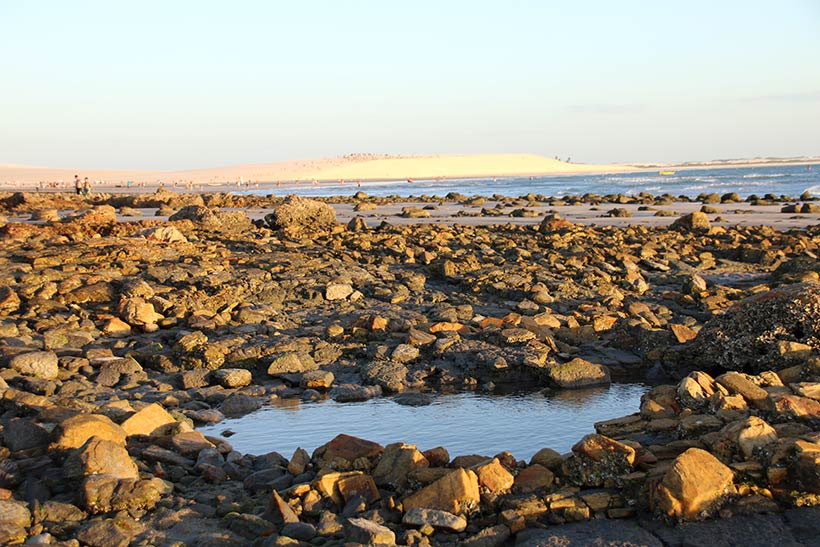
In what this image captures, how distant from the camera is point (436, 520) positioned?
5.65m

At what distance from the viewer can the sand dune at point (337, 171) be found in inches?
5728

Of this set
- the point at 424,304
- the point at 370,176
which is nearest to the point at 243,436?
the point at 424,304

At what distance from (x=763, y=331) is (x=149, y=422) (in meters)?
6.98

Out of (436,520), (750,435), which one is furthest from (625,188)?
(436,520)

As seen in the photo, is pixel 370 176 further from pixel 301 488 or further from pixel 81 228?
pixel 301 488

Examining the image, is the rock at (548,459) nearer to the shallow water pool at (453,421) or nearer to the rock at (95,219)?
the shallow water pool at (453,421)

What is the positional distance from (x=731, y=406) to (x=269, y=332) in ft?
22.7

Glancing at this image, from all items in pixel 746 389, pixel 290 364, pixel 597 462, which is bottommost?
pixel 290 364

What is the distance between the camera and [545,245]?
20469mm

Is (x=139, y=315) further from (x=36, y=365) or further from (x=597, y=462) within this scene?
(x=597, y=462)

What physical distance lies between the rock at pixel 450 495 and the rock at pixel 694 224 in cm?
1991

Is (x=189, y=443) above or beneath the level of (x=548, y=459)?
beneath

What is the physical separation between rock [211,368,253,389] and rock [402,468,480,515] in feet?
15.4

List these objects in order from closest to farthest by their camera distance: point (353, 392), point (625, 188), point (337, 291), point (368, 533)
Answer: point (368, 533) < point (353, 392) < point (337, 291) < point (625, 188)
